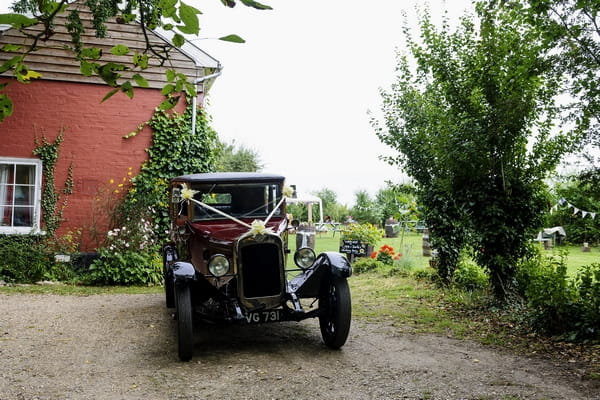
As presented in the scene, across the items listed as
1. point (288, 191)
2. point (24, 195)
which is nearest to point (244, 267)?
point (288, 191)

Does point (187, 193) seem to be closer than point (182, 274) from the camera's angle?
No

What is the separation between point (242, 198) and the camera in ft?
21.4

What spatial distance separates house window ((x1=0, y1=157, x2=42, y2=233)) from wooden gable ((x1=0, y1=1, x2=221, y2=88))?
1804 millimetres

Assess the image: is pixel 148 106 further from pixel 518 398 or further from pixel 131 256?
pixel 518 398

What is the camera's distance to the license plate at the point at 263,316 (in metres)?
5.23

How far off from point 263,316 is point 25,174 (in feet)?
24.8

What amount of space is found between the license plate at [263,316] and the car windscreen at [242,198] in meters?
1.49

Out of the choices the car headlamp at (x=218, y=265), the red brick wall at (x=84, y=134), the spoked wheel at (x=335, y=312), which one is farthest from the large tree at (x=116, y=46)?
the red brick wall at (x=84, y=134)

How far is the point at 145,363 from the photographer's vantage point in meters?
5.01

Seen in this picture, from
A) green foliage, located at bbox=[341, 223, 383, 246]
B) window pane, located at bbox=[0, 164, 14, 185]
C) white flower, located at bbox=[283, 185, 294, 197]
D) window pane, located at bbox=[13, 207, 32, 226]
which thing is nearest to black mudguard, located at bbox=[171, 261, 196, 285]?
white flower, located at bbox=[283, 185, 294, 197]

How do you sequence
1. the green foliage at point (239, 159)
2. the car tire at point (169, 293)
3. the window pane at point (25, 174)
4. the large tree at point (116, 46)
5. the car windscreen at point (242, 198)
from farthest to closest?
the green foliage at point (239, 159), the window pane at point (25, 174), the car tire at point (169, 293), the car windscreen at point (242, 198), the large tree at point (116, 46)

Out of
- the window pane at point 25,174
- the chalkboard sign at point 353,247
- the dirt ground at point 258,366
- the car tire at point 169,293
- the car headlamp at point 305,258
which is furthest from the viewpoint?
the chalkboard sign at point 353,247

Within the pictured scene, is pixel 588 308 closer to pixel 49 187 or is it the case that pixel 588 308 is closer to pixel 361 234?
pixel 361 234

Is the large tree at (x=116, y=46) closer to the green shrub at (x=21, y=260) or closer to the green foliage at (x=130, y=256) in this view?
the green foliage at (x=130, y=256)
